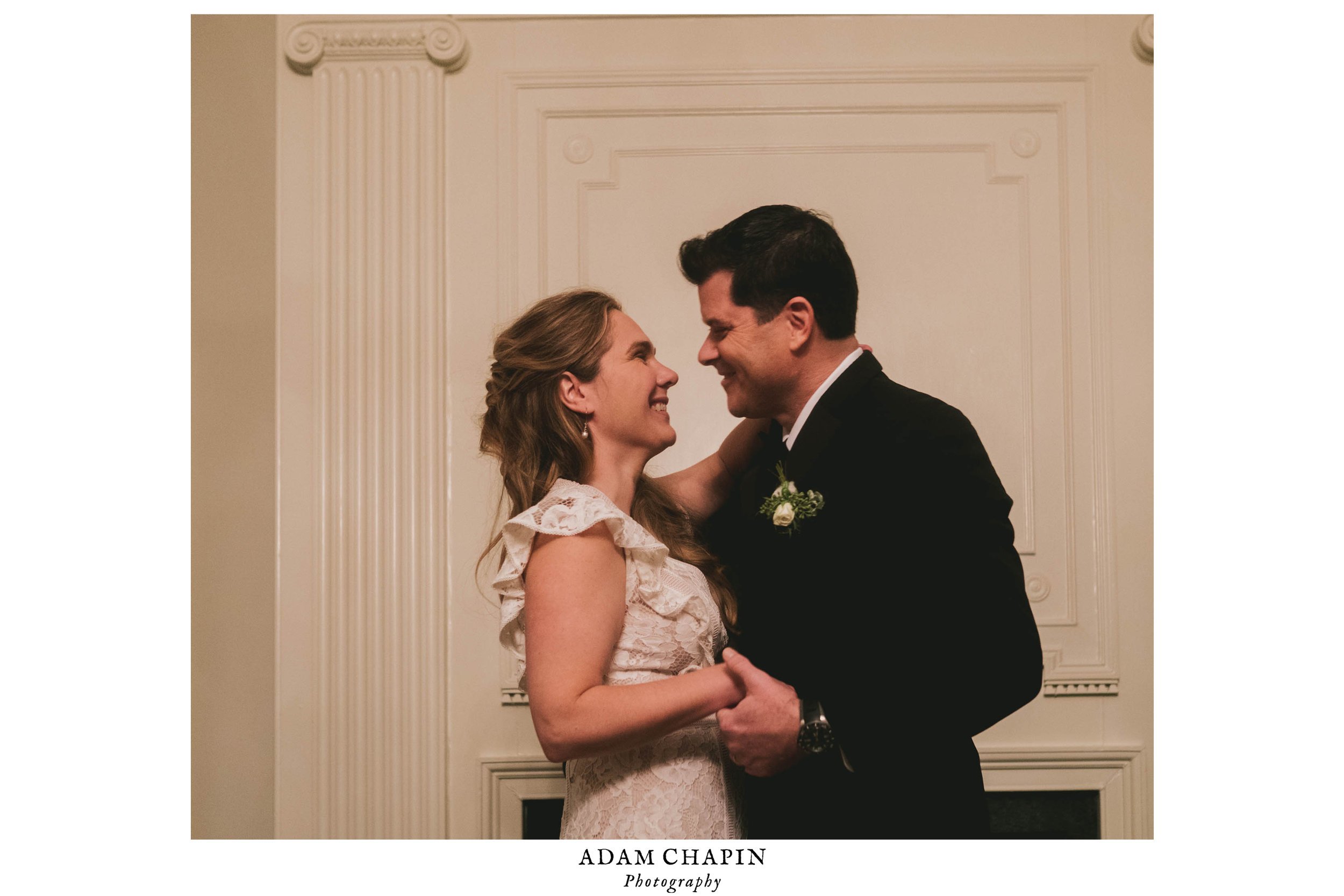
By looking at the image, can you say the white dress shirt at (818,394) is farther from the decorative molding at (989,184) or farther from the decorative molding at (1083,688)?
the decorative molding at (1083,688)

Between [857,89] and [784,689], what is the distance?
197cm

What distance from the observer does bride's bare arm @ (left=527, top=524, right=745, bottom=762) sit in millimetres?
2104

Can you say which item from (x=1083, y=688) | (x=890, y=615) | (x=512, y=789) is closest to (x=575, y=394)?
(x=890, y=615)

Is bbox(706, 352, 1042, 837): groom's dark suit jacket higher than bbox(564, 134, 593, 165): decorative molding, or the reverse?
bbox(564, 134, 593, 165): decorative molding

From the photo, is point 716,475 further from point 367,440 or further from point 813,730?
point 367,440

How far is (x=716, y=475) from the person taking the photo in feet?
9.19

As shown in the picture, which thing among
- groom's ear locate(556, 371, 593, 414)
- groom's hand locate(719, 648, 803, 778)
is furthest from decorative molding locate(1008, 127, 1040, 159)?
groom's hand locate(719, 648, 803, 778)

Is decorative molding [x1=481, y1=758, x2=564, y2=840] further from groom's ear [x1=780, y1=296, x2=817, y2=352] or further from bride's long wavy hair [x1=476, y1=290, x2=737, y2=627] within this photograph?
groom's ear [x1=780, y1=296, x2=817, y2=352]

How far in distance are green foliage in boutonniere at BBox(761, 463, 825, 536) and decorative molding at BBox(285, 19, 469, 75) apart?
1858 mm

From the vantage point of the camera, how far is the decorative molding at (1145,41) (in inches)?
113

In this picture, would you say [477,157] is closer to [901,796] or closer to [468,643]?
[468,643]
